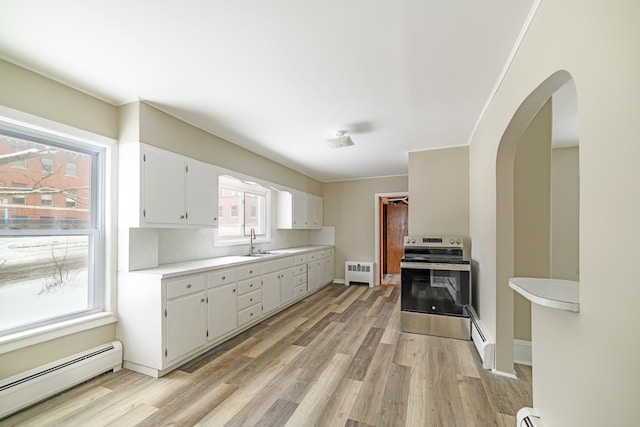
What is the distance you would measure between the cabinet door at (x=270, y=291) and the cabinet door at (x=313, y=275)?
3.67 feet

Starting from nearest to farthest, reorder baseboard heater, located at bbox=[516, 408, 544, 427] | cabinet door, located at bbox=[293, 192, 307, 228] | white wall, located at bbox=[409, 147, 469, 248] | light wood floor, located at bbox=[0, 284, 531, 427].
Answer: baseboard heater, located at bbox=[516, 408, 544, 427]
light wood floor, located at bbox=[0, 284, 531, 427]
white wall, located at bbox=[409, 147, 469, 248]
cabinet door, located at bbox=[293, 192, 307, 228]

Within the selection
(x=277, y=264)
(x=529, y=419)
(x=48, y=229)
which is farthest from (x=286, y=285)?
(x=529, y=419)

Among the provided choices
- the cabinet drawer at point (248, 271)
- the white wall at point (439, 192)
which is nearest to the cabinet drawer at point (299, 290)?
the cabinet drawer at point (248, 271)

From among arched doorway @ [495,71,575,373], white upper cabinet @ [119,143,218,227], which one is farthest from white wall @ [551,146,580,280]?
white upper cabinet @ [119,143,218,227]

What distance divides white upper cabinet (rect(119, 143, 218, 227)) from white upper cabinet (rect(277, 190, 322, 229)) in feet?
6.98

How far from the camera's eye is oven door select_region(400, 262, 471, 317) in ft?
10.4

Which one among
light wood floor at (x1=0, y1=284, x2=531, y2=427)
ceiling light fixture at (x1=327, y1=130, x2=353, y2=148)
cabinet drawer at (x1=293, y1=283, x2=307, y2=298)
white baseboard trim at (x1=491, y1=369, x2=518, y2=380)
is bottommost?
light wood floor at (x1=0, y1=284, x2=531, y2=427)

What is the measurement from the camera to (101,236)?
2.54 meters

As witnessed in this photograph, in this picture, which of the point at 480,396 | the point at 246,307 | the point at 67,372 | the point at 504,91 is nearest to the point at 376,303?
the point at 246,307

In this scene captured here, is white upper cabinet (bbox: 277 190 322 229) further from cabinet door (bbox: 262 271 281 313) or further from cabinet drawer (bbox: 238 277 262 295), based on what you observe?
cabinet drawer (bbox: 238 277 262 295)

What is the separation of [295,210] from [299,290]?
153cm

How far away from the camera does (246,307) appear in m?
3.42

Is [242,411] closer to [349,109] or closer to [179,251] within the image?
[179,251]

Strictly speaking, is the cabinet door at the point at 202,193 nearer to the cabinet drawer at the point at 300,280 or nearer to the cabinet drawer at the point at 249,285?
the cabinet drawer at the point at 249,285
